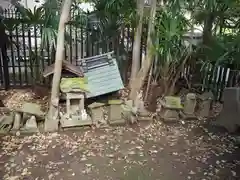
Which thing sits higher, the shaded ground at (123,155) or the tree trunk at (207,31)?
the tree trunk at (207,31)

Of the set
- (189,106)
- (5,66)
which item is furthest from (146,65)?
(5,66)

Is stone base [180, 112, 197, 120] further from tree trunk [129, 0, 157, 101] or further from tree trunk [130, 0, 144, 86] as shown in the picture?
tree trunk [130, 0, 144, 86]

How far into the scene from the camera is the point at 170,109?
12.2 feet

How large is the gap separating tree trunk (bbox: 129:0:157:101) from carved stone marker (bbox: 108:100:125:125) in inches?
15.2

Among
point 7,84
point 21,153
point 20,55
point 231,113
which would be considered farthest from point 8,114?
point 231,113

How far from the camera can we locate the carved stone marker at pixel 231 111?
3.41 metres

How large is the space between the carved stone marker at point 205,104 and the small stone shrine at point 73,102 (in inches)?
63.0

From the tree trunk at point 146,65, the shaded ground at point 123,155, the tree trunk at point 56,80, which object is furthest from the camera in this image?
the tree trunk at point 146,65

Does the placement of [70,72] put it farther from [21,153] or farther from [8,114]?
[21,153]

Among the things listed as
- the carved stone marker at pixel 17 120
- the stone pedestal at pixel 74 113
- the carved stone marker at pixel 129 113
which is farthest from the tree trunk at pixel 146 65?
the carved stone marker at pixel 17 120

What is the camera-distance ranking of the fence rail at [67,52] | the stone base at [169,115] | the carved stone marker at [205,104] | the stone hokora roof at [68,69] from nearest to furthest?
1. the stone hokora roof at [68,69]
2. the stone base at [169,115]
3. the carved stone marker at [205,104]
4. the fence rail at [67,52]

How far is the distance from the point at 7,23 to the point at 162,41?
2.27m

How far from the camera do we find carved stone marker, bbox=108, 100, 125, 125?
353 centimetres

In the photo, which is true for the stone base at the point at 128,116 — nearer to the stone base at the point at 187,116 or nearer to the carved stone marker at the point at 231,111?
the stone base at the point at 187,116
